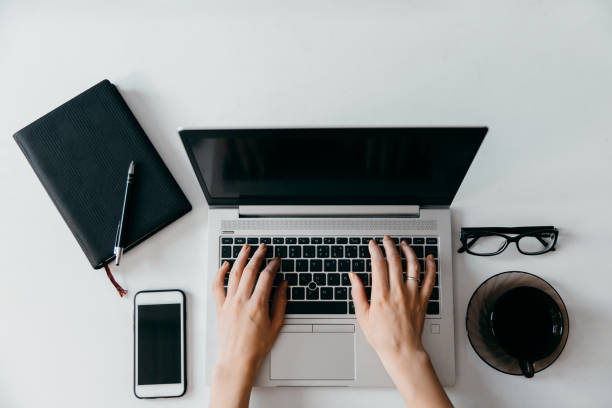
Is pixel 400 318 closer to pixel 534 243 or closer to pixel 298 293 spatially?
pixel 298 293

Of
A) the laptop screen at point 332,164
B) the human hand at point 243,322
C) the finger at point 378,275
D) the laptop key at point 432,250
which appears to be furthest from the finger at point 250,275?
the laptop key at point 432,250

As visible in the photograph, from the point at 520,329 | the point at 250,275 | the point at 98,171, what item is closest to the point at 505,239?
the point at 520,329

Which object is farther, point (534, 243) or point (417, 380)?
point (534, 243)

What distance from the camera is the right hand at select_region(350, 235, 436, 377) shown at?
2.48 ft

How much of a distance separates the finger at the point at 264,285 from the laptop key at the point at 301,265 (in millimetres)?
45

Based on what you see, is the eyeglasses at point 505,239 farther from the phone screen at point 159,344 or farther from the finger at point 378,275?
the phone screen at point 159,344

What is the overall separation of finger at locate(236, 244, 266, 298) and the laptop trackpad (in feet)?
0.34

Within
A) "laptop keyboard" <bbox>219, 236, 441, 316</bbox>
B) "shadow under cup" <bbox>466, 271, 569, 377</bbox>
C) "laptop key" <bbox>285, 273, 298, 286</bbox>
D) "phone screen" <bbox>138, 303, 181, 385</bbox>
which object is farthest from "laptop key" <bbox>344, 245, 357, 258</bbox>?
"phone screen" <bbox>138, 303, 181, 385</bbox>

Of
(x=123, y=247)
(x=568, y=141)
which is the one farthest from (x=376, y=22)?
(x=123, y=247)

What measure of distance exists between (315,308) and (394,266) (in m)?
0.16

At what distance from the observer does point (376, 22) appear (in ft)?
2.93

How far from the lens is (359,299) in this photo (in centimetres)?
78

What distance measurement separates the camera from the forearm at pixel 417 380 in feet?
2.34

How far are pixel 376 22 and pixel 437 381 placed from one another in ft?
2.26
